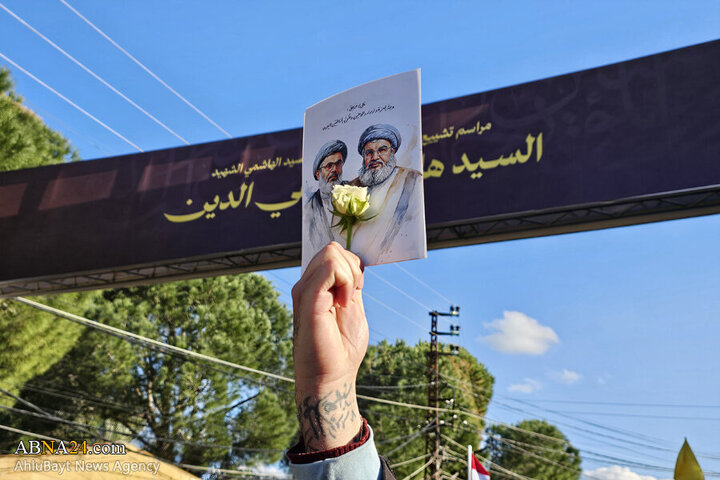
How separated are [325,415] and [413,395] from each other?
3152 cm

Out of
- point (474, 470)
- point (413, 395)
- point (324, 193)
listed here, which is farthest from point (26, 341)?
point (413, 395)

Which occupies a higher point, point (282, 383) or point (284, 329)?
point (284, 329)

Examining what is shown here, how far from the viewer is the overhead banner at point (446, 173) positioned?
7770 mm

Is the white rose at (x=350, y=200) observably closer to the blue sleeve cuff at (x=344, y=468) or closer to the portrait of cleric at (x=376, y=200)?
the portrait of cleric at (x=376, y=200)

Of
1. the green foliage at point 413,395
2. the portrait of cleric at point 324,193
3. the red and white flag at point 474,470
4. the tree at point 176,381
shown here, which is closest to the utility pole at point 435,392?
the green foliage at point 413,395

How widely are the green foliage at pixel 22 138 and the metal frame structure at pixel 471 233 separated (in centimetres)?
435

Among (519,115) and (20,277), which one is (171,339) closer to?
(20,277)

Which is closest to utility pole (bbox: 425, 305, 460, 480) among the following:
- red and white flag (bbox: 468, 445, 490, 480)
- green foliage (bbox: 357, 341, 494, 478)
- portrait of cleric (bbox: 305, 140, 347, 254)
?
green foliage (bbox: 357, 341, 494, 478)

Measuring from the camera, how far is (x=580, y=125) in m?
8.28

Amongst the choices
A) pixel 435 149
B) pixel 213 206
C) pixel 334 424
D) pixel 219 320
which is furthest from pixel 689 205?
pixel 219 320

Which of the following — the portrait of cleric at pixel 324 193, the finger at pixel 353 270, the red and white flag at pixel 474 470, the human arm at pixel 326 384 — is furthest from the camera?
the red and white flag at pixel 474 470

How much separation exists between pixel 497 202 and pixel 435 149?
1377mm

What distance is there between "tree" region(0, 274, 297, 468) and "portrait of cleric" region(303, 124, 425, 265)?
58.7ft

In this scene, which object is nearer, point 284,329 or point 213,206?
point 213,206
